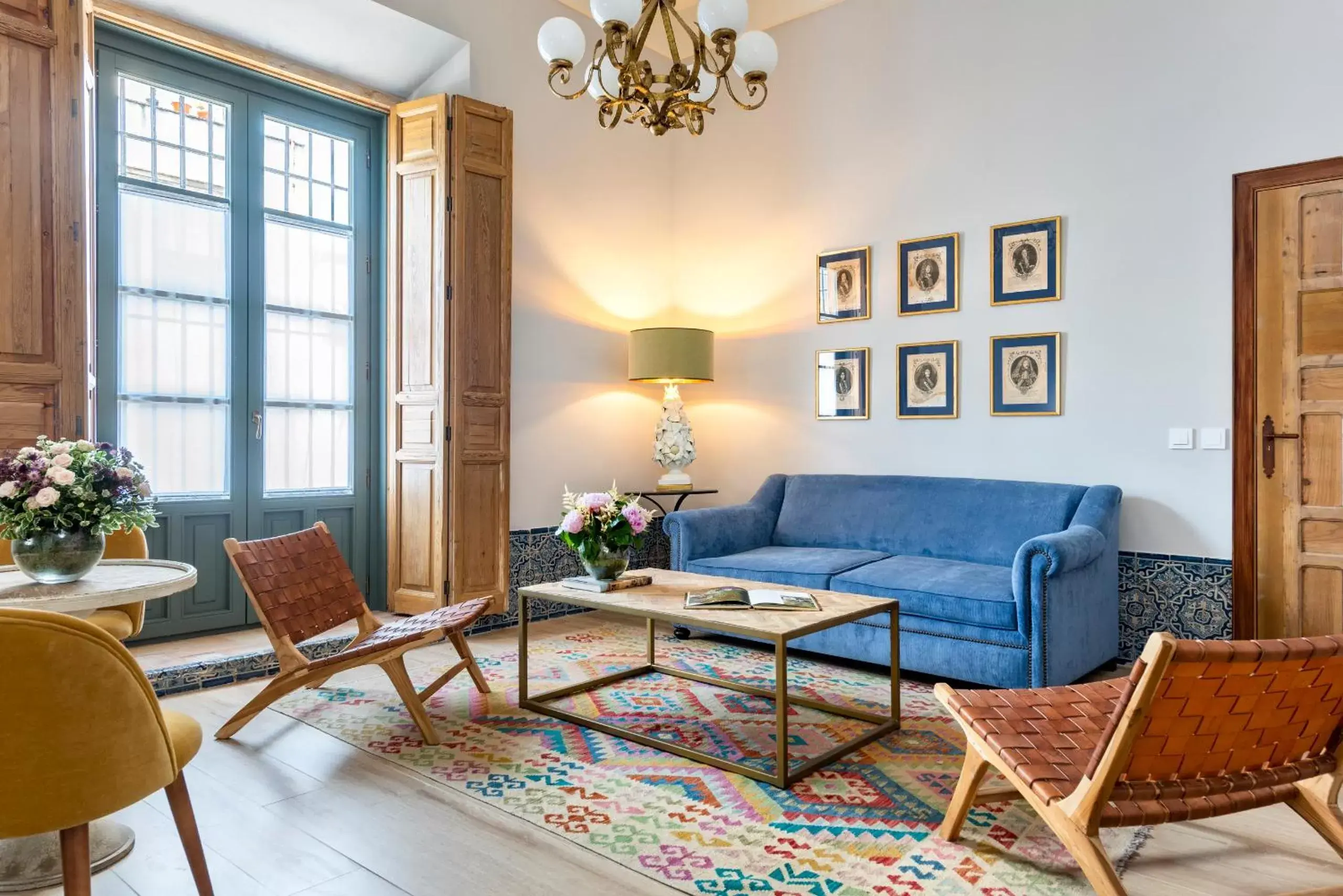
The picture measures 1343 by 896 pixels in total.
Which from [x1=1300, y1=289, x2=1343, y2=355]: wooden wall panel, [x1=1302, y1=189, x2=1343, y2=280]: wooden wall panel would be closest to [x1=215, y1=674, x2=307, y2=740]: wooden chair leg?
[x1=1300, y1=289, x2=1343, y2=355]: wooden wall panel

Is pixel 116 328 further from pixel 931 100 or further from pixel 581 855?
pixel 931 100

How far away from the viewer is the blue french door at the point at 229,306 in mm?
4062

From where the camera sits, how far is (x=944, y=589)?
3668mm

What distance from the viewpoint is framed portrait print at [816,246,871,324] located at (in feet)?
16.6

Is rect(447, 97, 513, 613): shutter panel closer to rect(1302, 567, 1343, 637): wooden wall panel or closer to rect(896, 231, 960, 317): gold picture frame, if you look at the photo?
rect(896, 231, 960, 317): gold picture frame

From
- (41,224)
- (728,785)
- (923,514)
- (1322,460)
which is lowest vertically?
(728,785)

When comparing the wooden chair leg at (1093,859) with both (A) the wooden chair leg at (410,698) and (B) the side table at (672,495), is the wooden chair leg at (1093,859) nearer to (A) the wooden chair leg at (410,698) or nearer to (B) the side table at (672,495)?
(A) the wooden chair leg at (410,698)

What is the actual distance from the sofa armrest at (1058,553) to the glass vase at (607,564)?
155 cm

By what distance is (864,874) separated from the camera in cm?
212

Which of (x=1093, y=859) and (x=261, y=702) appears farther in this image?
(x=261, y=702)

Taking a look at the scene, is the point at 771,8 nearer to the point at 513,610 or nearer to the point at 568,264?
the point at 568,264

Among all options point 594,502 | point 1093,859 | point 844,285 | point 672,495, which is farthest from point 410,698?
point 844,285

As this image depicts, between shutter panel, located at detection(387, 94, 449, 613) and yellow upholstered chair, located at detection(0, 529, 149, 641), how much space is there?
168 cm

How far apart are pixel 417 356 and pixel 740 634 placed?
103 inches
